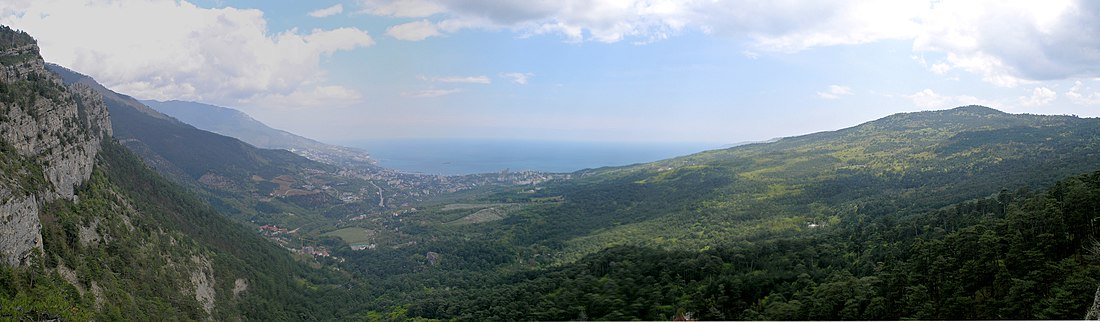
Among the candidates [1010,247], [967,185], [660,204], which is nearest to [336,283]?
[660,204]

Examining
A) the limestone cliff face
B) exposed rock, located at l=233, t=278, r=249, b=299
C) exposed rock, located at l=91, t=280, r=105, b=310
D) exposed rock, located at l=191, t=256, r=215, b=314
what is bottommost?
exposed rock, located at l=233, t=278, r=249, b=299

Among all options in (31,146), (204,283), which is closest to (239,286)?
(204,283)

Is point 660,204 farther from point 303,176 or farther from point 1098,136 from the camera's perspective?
point 303,176

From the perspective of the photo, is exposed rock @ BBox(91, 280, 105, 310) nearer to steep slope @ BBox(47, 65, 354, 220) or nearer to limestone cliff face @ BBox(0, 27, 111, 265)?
limestone cliff face @ BBox(0, 27, 111, 265)

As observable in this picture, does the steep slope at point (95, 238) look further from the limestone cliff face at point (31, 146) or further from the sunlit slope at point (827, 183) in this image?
the sunlit slope at point (827, 183)

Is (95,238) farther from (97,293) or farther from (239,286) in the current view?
(239,286)

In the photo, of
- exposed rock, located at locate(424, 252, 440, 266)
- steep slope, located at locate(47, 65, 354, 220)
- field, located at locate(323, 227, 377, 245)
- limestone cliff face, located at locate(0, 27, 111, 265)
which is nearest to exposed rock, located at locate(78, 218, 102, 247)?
limestone cliff face, located at locate(0, 27, 111, 265)
